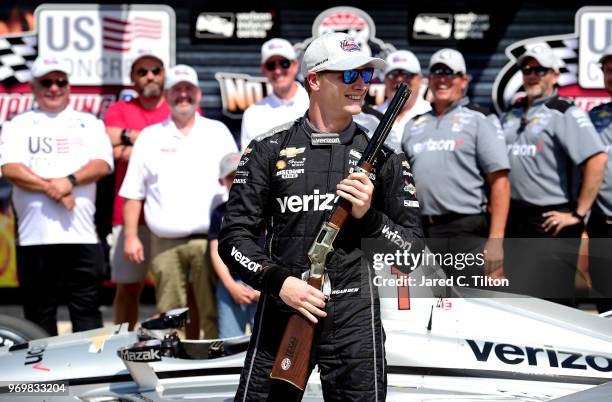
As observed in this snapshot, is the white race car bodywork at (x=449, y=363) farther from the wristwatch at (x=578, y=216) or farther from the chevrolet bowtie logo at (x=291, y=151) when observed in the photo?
the wristwatch at (x=578, y=216)

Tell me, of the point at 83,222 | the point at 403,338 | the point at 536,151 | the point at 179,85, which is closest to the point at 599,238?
the point at 536,151

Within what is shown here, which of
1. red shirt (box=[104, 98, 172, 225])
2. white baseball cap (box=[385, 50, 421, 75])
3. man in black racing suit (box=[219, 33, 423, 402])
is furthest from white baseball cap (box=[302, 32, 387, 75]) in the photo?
red shirt (box=[104, 98, 172, 225])

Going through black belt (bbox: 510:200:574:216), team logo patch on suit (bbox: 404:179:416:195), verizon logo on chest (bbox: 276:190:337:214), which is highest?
team logo patch on suit (bbox: 404:179:416:195)

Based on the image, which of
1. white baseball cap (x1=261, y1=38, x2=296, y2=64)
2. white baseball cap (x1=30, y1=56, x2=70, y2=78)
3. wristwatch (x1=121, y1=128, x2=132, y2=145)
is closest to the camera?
white baseball cap (x1=30, y1=56, x2=70, y2=78)

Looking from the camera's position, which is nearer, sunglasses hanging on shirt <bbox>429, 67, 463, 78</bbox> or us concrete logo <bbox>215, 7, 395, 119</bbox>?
sunglasses hanging on shirt <bbox>429, 67, 463, 78</bbox>

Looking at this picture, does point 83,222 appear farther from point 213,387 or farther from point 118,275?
point 213,387

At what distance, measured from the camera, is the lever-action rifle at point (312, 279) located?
3.33 metres

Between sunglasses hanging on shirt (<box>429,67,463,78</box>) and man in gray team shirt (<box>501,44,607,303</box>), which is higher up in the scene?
sunglasses hanging on shirt (<box>429,67,463,78</box>)

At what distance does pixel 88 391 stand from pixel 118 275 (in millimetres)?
2229

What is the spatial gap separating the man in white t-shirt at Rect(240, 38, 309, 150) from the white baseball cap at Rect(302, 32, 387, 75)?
10.6 ft

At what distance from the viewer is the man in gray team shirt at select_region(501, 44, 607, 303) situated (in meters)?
6.30

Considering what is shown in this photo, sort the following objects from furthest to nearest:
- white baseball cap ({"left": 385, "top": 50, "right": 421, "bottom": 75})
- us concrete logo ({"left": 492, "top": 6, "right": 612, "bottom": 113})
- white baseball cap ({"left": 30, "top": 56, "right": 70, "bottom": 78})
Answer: us concrete logo ({"left": 492, "top": 6, "right": 612, "bottom": 113}) < white baseball cap ({"left": 385, "top": 50, "right": 421, "bottom": 75}) < white baseball cap ({"left": 30, "top": 56, "right": 70, "bottom": 78})

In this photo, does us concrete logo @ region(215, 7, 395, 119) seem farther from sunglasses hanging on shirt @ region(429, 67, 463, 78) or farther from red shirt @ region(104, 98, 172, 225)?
sunglasses hanging on shirt @ region(429, 67, 463, 78)

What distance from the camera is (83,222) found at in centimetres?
663
